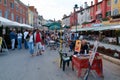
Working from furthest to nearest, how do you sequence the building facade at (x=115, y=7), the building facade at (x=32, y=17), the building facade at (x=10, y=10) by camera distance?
the building facade at (x=32, y=17) < the building facade at (x=10, y=10) < the building facade at (x=115, y=7)

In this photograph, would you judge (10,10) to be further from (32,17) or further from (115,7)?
(32,17)

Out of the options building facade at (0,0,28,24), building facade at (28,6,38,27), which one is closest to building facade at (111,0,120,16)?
building facade at (0,0,28,24)

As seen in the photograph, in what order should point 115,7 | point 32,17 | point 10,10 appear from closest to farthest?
point 115,7 → point 10,10 → point 32,17

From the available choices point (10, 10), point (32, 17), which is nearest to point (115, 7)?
point (10, 10)

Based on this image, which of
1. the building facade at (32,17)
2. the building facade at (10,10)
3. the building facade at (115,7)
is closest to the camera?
the building facade at (115,7)

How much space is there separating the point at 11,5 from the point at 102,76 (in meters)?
52.3

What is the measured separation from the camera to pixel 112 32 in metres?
43.0

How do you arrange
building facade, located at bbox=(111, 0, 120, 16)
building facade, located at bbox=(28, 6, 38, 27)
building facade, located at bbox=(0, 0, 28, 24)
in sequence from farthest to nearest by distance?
building facade, located at bbox=(28, 6, 38, 27)
building facade, located at bbox=(0, 0, 28, 24)
building facade, located at bbox=(111, 0, 120, 16)

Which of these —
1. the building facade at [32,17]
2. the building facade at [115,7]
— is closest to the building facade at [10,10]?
the building facade at [32,17]

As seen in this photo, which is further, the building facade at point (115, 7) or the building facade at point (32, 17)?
the building facade at point (32, 17)

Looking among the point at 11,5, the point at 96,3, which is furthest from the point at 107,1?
the point at 11,5

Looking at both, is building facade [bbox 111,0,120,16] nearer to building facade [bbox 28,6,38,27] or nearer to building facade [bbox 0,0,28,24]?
building facade [bbox 0,0,28,24]

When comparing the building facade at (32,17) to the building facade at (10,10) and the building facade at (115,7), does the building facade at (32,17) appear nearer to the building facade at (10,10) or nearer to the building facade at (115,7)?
the building facade at (10,10)

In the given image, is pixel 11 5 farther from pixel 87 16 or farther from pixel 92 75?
pixel 92 75
